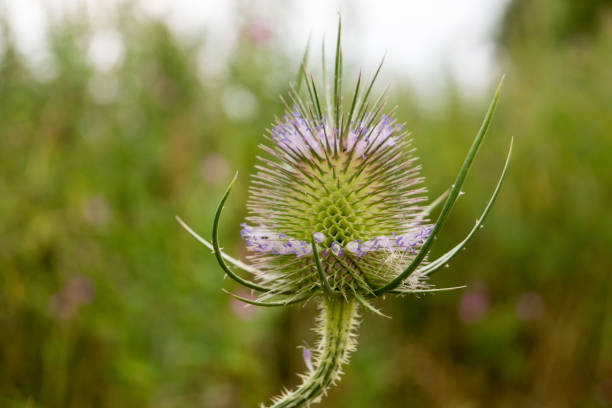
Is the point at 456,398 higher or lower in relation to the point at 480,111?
lower

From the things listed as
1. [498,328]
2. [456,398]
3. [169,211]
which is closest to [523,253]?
[498,328]

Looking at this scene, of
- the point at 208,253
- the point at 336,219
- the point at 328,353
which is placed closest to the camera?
the point at 328,353

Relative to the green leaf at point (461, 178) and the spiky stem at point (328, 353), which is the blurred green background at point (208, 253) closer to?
the spiky stem at point (328, 353)

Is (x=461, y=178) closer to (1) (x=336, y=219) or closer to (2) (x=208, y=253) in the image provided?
(1) (x=336, y=219)

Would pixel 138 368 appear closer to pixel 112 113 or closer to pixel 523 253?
pixel 112 113

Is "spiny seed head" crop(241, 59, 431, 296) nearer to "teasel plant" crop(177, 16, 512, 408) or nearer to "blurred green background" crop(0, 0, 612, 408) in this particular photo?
"teasel plant" crop(177, 16, 512, 408)

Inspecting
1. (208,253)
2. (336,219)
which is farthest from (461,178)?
(208,253)

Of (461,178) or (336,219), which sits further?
(336,219)
